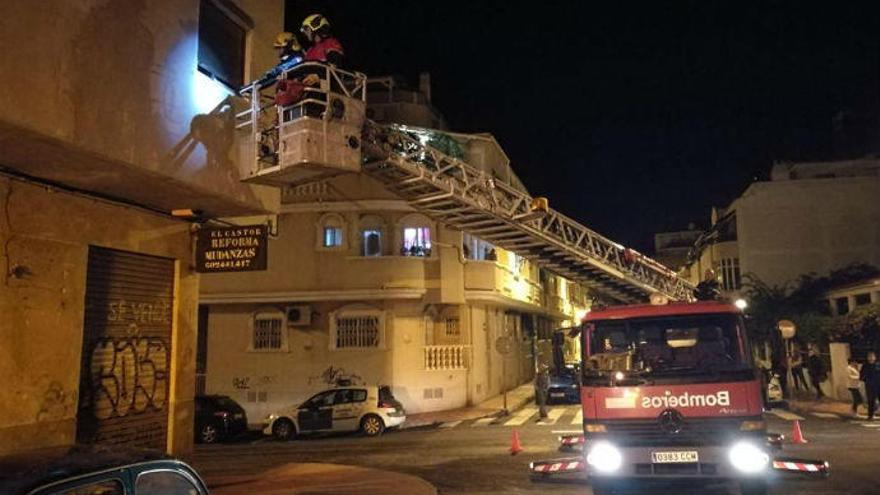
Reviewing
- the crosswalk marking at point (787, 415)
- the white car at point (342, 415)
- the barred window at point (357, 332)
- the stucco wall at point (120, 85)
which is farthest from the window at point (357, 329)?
the stucco wall at point (120, 85)

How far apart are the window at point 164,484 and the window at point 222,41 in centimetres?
703

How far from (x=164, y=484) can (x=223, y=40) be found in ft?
27.4

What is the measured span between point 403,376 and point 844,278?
21512mm

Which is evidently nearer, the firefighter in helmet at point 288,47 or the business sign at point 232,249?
the firefighter in helmet at point 288,47

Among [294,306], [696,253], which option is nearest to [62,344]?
[294,306]

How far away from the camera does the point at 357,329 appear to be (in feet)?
82.6

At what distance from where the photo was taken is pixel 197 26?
9.61 meters

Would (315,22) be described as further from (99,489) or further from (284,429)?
(284,429)

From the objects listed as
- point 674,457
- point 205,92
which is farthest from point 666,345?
point 205,92

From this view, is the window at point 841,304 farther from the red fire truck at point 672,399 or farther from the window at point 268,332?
the red fire truck at point 672,399

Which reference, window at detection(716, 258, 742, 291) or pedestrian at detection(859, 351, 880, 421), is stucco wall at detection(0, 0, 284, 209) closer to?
pedestrian at detection(859, 351, 880, 421)

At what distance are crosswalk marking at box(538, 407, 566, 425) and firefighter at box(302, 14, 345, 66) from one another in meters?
12.6

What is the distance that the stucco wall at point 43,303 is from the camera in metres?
7.77

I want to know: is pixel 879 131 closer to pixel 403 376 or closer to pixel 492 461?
pixel 403 376
